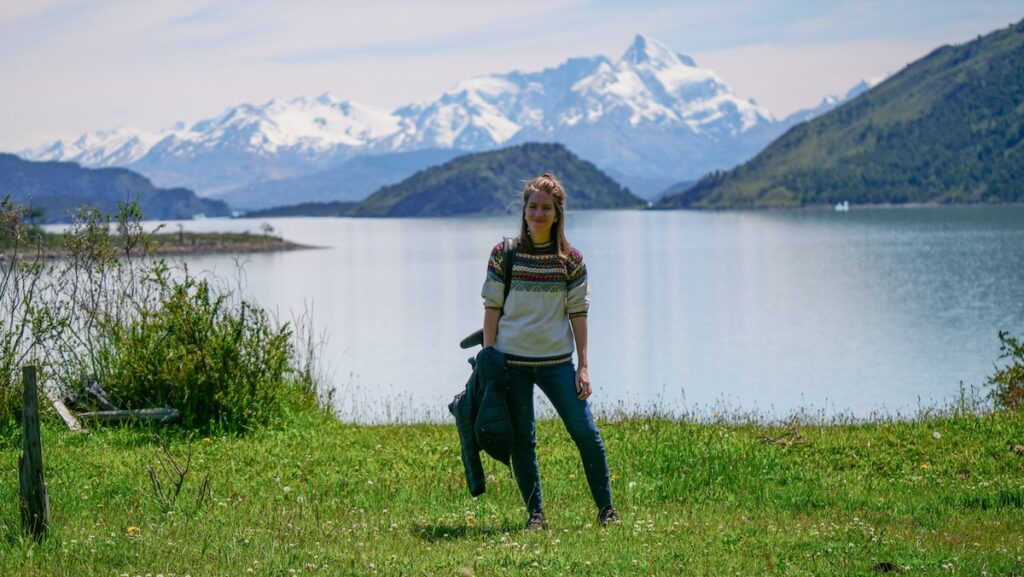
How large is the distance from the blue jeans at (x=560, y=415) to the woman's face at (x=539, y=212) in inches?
43.1

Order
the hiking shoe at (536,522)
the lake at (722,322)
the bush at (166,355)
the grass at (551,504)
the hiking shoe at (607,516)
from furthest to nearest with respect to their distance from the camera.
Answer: the lake at (722,322)
the bush at (166,355)
the hiking shoe at (607,516)
the hiking shoe at (536,522)
the grass at (551,504)

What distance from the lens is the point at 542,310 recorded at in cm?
860

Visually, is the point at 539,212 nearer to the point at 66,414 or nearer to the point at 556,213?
the point at 556,213

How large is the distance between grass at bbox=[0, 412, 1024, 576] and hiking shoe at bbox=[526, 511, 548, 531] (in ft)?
0.38

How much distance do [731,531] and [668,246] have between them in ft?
418

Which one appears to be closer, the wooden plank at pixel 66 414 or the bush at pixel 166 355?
the wooden plank at pixel 66 414

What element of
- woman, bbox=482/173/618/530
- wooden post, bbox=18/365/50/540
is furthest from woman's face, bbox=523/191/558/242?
wooden post, bbox=18/365/50/540

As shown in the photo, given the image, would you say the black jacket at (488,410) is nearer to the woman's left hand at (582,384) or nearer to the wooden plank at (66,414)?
the woman's left hand at (582,384)

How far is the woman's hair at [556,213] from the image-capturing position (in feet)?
28.2

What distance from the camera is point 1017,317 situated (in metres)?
50.5

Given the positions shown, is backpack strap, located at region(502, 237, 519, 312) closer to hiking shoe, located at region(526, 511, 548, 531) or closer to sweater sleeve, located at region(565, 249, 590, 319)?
sweater sleeve, located at region(565, 249, 590, 319)

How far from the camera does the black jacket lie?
28.3ft

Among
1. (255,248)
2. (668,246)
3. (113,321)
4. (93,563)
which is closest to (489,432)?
(93,563)

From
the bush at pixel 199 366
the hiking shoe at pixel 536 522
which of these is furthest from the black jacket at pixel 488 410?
the bush at pixel 199 366
